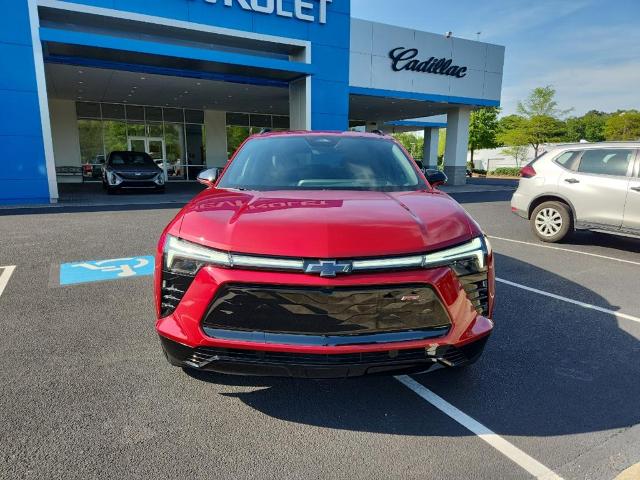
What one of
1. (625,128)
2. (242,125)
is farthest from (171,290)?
(625,128)

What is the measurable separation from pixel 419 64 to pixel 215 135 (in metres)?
13.7

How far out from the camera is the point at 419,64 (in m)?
19.8

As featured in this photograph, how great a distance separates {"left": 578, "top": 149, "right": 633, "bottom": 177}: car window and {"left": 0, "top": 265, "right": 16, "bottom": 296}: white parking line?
8.47 m

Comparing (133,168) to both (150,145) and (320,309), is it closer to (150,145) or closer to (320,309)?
(150,145)

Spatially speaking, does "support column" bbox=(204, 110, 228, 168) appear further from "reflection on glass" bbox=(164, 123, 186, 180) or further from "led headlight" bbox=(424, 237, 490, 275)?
"led headlight" bbox=(424, 237, 490, 275)

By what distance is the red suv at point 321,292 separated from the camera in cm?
205

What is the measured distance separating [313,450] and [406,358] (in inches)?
27.9

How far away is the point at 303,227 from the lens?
216cm

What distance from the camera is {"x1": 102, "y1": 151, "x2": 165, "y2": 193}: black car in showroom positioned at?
1562 centimetres

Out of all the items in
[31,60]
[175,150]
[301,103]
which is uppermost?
[31,60]

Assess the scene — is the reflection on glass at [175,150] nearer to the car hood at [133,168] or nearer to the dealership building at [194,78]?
the dealership building at [194,78]

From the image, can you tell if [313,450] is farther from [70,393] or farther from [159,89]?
[159,89]

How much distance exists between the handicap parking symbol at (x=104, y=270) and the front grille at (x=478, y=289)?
13.8 ft

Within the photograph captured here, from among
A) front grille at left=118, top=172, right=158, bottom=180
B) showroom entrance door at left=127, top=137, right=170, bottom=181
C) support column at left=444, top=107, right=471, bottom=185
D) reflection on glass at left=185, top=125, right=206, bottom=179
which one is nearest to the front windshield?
front grille at left=118, top=172, right=158, bottom=180
